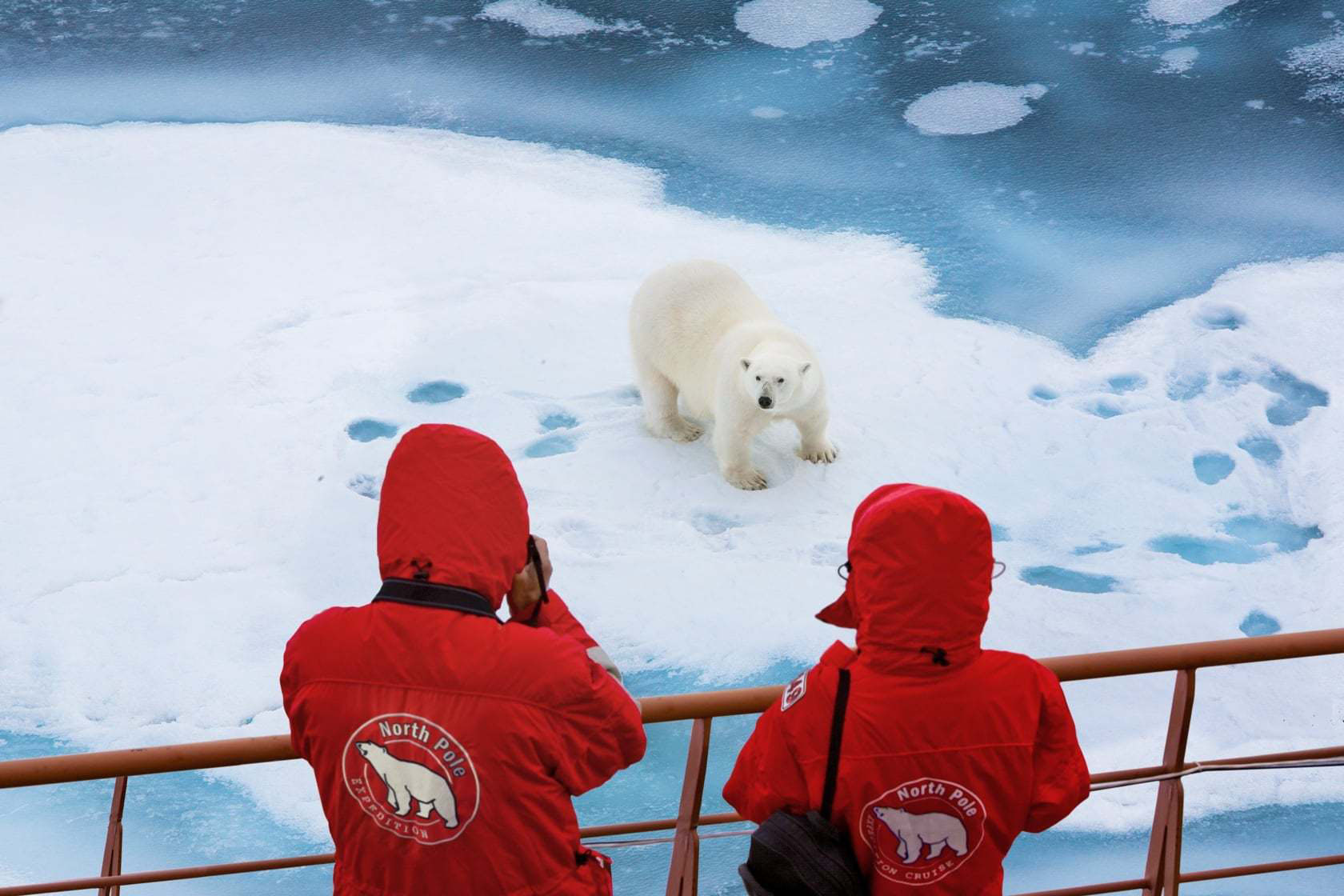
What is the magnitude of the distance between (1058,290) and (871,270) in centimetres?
60

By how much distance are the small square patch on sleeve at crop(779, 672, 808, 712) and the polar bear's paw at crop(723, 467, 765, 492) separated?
2.26m

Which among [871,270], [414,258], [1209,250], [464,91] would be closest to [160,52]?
[464,91]

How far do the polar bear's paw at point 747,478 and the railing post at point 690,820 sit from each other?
85.1 inches

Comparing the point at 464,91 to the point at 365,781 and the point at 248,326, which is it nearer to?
the point at 248,326

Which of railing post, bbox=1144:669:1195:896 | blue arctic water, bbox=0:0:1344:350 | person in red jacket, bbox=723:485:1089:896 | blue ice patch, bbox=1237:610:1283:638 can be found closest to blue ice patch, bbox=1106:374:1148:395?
blue arctic water, bbox=0:0:1344:350

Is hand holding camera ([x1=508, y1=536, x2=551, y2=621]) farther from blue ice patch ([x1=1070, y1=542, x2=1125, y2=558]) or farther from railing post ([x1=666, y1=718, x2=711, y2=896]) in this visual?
blue ice patch ([x1=1070, y1=542, x2=1125, y2=558])

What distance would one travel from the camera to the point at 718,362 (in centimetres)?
340

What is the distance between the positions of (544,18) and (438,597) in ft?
16.3

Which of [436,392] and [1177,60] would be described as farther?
[1177,60]

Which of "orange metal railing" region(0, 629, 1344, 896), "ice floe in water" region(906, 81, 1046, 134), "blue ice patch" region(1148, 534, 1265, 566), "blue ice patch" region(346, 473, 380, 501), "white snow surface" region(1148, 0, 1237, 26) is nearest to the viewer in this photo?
"orange metal railing" region(0, 629, 1344, 896)

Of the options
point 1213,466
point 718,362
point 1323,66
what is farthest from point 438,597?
point 1323,66

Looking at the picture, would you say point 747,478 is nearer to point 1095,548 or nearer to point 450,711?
point 1095,548

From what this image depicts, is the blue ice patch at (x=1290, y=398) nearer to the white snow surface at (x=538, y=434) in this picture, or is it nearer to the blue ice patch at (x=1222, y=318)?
the white snow surface at (x=538, y=434)

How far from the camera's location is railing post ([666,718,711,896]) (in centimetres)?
128
